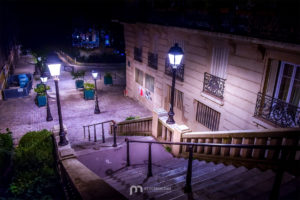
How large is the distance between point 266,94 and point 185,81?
436cm

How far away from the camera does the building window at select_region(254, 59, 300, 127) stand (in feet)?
24.0

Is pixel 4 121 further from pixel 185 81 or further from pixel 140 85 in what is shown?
pixel 185 81

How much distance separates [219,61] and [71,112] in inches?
398

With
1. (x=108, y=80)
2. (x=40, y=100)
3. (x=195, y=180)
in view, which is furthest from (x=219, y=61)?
(x=108, y=80)

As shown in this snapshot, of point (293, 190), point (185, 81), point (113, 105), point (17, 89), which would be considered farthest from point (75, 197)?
point (17, 89)

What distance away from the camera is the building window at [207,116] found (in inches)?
407

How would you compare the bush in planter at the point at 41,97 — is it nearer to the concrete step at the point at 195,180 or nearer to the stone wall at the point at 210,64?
the stone wall at the point at 210,64

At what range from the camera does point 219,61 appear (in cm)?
973

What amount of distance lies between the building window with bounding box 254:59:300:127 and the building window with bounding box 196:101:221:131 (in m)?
2.20

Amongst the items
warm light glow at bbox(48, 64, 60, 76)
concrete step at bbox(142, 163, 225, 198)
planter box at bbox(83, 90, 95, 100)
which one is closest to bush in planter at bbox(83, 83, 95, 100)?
planter box at bbox(83, 90, 95, 100)

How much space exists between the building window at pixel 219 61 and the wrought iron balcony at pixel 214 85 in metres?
0.18

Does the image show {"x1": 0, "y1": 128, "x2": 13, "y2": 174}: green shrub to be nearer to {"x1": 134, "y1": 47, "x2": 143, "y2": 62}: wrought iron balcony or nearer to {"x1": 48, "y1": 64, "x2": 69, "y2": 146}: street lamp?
{"x1": 48, "y1": 64, "x2": 69, "y2": 146}: street lamp
